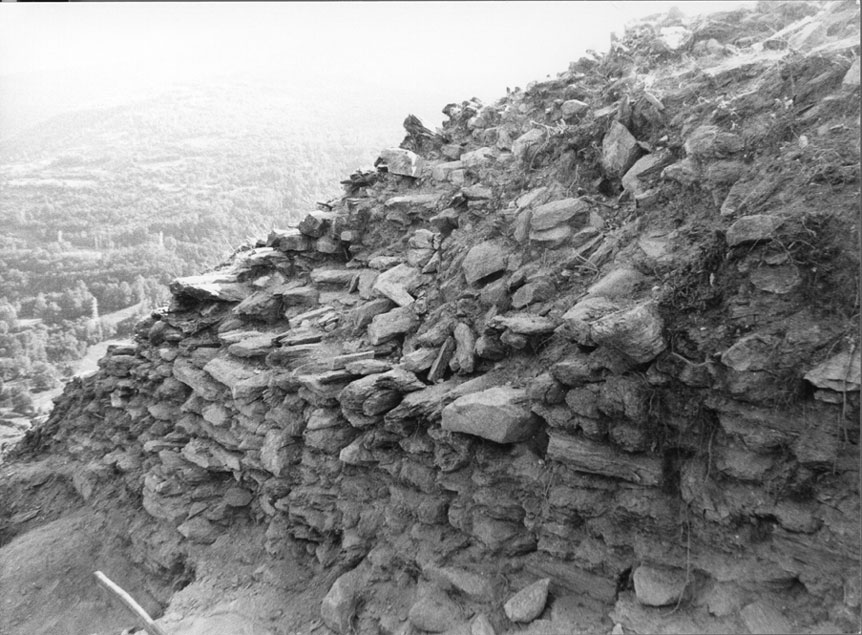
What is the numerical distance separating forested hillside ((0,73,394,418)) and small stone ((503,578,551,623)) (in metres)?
15.6

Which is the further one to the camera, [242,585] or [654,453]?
[242,585]

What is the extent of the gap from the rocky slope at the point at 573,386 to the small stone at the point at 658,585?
2 centimetres

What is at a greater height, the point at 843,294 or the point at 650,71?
the point at 650,71

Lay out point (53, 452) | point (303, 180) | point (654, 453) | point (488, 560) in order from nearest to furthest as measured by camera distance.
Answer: point (654, 453) → point (488, 560) → point (53, 452) → point (303, 180)

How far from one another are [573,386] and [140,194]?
55128mm

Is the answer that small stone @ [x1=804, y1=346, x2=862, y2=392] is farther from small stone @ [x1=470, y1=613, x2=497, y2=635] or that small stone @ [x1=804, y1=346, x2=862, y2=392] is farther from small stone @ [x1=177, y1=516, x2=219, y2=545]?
small stone @ [x1=177, y1=516, x2=219, y2=545]

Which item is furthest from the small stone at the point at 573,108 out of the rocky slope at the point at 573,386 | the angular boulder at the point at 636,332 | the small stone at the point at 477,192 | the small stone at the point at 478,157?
the angular boulder at the point at 636,332

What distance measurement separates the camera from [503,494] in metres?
5.46

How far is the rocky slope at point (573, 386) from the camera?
4.07m

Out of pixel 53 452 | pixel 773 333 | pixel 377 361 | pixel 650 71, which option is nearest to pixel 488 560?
pixel 377 361

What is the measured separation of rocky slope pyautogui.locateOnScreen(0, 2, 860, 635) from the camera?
4066mm

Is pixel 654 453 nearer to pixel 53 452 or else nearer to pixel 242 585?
pixel 242 585

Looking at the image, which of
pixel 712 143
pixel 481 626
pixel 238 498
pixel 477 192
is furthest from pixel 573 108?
pixel 238 498

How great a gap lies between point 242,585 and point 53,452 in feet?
29.8
